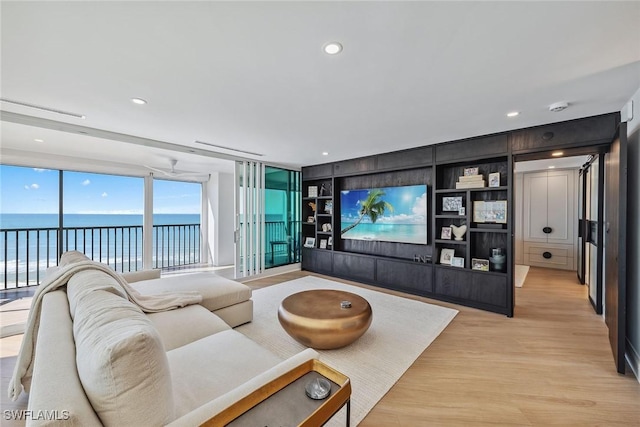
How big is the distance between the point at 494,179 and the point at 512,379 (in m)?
2.43

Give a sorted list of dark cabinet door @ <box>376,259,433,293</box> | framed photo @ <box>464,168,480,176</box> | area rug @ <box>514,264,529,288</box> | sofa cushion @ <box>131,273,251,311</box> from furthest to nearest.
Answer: area rug @ <box>514,264,529,288</box> → dark cabinet door @ <box>376,259,433,293</box> → framed photo @ <box>464,168,480,176</box> → sofa cushion @ <box>131,273,251,311</box>

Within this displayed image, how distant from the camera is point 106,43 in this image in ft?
5.06

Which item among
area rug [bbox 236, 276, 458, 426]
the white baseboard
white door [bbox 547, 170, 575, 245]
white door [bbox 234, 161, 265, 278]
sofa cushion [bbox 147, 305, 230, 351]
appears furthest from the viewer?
white door [bbox 547, 170, 575, 245]

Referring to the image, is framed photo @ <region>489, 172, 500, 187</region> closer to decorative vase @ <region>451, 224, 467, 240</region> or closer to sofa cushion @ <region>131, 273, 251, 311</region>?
decorative vase @ <region>451, 224, 467, 240</region>

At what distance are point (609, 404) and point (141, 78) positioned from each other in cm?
411

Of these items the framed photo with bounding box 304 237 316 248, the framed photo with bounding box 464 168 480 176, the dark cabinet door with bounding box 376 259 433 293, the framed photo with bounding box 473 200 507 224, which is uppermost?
the framed photo with bounding box 464 168 480 176

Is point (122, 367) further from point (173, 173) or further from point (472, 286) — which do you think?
point (173, 173)

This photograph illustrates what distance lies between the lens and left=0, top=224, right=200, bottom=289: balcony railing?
13.6ft

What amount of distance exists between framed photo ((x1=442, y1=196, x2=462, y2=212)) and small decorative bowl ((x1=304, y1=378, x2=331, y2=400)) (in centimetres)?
351

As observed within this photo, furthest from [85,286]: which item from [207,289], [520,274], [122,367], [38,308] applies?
[520,274]

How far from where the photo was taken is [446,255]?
3914mm

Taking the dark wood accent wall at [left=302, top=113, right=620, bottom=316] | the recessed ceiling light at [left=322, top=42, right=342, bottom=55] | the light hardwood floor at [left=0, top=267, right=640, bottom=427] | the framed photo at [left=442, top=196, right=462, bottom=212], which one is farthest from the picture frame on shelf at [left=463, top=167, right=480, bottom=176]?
the recessed ceiling light at [left=322, top=42, right=342, bottom=55]

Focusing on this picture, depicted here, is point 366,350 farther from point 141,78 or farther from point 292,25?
point 141,78

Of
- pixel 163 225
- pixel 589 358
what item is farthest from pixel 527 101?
pixel 163 225
